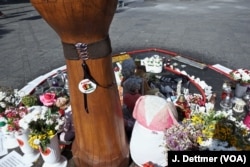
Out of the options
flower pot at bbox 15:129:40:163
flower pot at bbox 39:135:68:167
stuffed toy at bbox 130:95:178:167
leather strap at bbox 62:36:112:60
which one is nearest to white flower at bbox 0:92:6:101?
flower pot at bbox 15:129:40:163

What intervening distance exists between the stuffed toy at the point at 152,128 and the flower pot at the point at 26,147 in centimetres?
175

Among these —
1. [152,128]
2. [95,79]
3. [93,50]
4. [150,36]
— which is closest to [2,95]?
[95,79]

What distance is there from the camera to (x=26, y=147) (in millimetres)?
4238

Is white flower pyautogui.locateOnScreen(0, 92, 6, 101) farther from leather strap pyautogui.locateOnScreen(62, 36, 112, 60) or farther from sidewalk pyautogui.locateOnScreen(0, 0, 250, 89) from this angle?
leather strap pyautogui.locateOnScreen(62, 36, 112, 60)

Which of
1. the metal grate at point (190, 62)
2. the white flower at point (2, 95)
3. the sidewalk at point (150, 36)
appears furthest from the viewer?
the sidewalk at point (150, 36)

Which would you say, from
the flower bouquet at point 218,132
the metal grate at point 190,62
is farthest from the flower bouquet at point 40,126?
the metal grate at point 190,62

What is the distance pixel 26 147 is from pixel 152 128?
2.19 meters

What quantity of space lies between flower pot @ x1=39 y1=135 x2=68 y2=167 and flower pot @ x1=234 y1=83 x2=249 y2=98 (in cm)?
420

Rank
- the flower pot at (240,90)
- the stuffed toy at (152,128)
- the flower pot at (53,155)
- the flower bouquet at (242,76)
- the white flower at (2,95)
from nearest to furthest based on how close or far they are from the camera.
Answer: the stuffed toy at (152,128), the flower pot at (53,155), the white flower at (2,95), the flower bouquet at (242,76), the flower pot at (240,90)

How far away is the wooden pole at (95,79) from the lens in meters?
2.64

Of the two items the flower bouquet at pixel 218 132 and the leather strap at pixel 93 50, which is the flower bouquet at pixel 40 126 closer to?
the leather strap at pixel 93 50

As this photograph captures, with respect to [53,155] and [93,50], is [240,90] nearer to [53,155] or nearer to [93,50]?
[93,50]

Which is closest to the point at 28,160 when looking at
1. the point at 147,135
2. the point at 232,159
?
the point at 147,135

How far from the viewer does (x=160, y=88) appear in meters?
6.23
